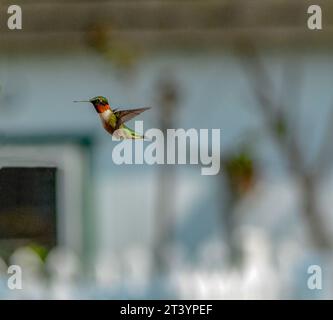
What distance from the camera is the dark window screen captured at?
11.0 feet

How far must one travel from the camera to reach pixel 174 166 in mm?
3326

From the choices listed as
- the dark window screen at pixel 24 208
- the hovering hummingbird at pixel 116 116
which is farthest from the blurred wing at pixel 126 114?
the dark window screen at pixel 24 208

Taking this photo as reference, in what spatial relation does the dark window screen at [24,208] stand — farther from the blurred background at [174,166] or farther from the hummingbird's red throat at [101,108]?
the hummingbird's red throat at [101,108]

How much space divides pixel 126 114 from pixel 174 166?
206 mm

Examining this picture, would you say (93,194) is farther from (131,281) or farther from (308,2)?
(308,2)

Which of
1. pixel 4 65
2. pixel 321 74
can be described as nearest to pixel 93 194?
pixel 4 65

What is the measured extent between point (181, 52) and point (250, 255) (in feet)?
2.06

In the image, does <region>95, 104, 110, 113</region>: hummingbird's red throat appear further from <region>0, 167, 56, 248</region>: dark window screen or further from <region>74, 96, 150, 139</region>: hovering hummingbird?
<region>0, 167, 56, 248</region>: dark window screen

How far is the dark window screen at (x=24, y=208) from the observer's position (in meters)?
3.34

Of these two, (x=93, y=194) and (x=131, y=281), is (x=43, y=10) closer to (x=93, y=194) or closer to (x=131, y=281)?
(x=93, y=194)

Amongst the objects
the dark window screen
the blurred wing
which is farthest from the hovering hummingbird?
the dark window screen

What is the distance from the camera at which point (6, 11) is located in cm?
335

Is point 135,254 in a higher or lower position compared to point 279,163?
lower
